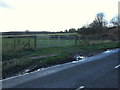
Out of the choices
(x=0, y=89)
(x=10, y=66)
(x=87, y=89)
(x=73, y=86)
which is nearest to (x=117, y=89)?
(x=87, y=89)

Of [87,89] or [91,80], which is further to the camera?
[91,80]

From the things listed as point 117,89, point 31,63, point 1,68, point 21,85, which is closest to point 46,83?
point 21,85

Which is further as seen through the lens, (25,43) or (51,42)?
(51,42)

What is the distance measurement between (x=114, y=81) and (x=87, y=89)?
1954mm

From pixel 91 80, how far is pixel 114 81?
969mm

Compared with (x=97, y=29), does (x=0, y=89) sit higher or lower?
lower

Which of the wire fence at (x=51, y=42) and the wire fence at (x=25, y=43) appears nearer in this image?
the wire fence at (x=25, y=43)

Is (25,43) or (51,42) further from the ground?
(25,43)

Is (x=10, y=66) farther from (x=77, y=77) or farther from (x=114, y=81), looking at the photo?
(x=114, y=81)

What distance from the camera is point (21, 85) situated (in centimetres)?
810

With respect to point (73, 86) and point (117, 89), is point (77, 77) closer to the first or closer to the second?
point (73, 86)

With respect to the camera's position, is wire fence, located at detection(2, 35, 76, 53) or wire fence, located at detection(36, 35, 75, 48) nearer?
wire fence, located at detection(2, 35, 76, 53)

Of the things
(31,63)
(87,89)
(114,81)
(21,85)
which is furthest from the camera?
(31,63)

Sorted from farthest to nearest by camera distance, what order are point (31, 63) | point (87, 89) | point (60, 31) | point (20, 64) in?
1. point (60, 31)
2. point (31, 63)
3. point (20, 64)
4. point (87, 89)
